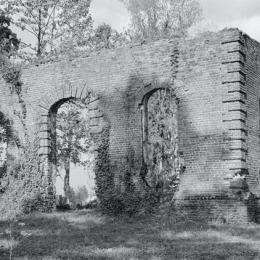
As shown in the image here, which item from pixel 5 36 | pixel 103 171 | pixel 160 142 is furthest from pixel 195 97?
pixel 5 36

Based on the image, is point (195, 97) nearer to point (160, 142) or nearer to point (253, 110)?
point (253, 110)

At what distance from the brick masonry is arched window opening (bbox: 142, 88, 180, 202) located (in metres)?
0.28

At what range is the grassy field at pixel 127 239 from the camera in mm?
9094

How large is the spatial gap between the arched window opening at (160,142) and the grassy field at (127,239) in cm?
143

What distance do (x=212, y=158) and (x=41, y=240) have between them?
5390 mm

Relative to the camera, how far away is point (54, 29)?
27.1m

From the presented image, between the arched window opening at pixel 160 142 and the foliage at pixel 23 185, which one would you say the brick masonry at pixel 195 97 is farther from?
the foliage at pixel 23 185

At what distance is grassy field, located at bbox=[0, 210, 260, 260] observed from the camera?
9.09m

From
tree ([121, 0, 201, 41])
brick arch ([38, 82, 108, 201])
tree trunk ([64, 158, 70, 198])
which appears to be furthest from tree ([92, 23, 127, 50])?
brick arch ([38, 82, 108, 201])

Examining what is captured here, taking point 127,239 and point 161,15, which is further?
point 161,15

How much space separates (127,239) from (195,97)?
205 inches

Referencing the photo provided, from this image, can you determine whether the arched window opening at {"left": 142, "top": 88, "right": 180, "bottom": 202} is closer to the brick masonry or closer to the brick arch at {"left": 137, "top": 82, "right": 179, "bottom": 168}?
the brick arch at {"left": 137, "top": 82, "right": 179, "bottom": 168}

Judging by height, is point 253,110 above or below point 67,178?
above

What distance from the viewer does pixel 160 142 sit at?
18297 mm
